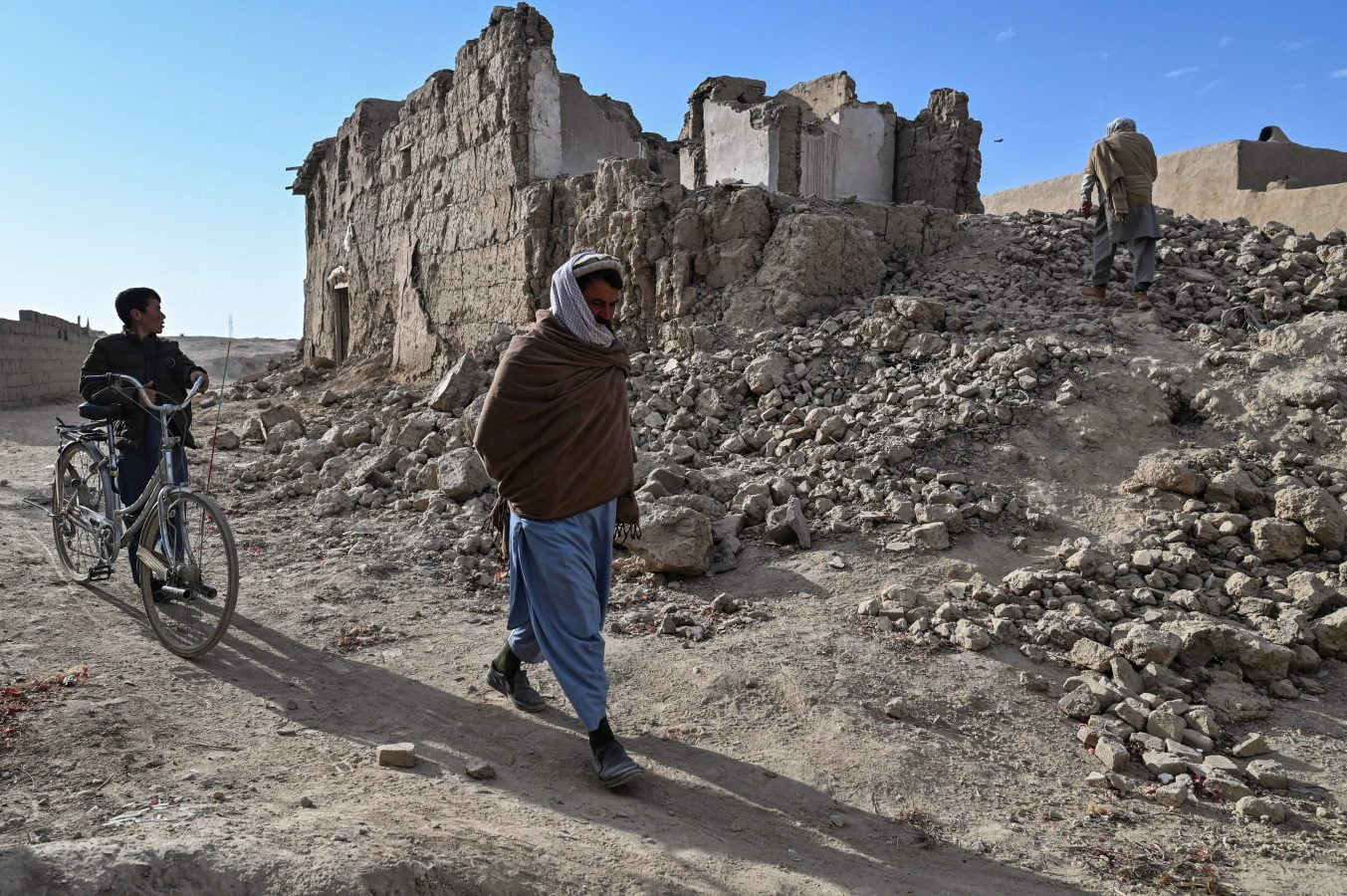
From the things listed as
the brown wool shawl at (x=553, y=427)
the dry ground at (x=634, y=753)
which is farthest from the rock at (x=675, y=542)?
the brown wool shawl at (x=553, y=427)

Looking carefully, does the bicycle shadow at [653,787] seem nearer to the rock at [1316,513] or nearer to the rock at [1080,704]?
the rock at [1080,704]

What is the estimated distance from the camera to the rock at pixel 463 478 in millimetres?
5266

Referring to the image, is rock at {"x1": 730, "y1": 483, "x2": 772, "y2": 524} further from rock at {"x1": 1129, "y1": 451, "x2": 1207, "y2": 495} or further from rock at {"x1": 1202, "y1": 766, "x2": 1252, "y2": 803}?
rock at {"x1": 1202, "y1": 766, "x2": 1252, "y2": 803}

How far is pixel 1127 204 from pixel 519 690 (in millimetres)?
5258

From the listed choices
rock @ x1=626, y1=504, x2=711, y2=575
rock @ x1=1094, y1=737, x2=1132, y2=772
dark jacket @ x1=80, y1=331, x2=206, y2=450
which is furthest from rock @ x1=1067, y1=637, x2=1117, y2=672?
dark jacket @ x1=80, y1=331, x2=206, y2=450

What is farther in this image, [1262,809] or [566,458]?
[566,458]

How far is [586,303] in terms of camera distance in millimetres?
2717

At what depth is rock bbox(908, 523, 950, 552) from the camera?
13.3 ft

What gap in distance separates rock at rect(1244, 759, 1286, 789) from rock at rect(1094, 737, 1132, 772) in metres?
0.33

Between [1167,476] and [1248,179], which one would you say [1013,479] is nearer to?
[1167,476]

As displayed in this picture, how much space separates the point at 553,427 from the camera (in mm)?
2695

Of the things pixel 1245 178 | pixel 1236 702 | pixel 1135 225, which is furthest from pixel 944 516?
pixel 1245 178

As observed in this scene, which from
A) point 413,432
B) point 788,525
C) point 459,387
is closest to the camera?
point 788,525

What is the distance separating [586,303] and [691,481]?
2196 millimetres
